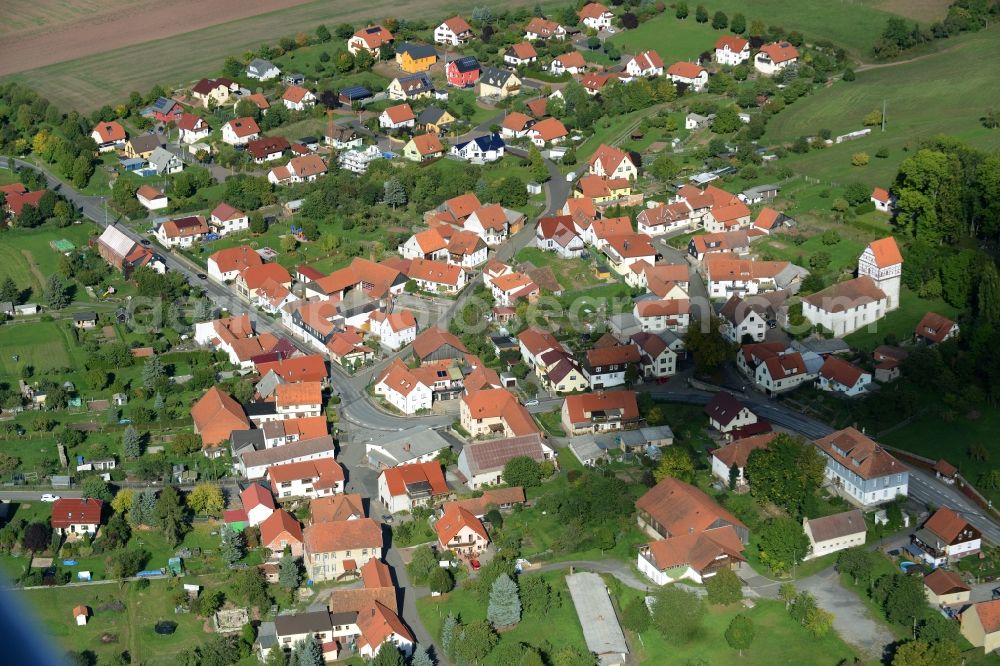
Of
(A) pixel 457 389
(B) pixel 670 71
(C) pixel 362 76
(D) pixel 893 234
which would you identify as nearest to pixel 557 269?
(A) pixel 457 389

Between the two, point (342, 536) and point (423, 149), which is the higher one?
point (342, 536)

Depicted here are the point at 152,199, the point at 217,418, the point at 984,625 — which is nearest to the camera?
the point at 984,625

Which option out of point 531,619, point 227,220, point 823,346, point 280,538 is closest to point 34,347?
point 227,220

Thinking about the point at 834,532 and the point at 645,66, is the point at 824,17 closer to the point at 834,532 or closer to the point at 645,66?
the point at 645,66

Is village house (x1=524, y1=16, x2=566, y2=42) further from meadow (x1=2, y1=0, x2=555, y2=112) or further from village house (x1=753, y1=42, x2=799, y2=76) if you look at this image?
village house (x1=753, y1=42, x2=799, y2=76)

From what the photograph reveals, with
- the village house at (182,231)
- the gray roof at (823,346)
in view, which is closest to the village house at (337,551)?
the gray roof at (823,346)

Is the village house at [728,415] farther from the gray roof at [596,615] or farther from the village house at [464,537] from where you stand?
the village house at [464,537]

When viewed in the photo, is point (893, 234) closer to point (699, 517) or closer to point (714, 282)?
point (714, 282)
